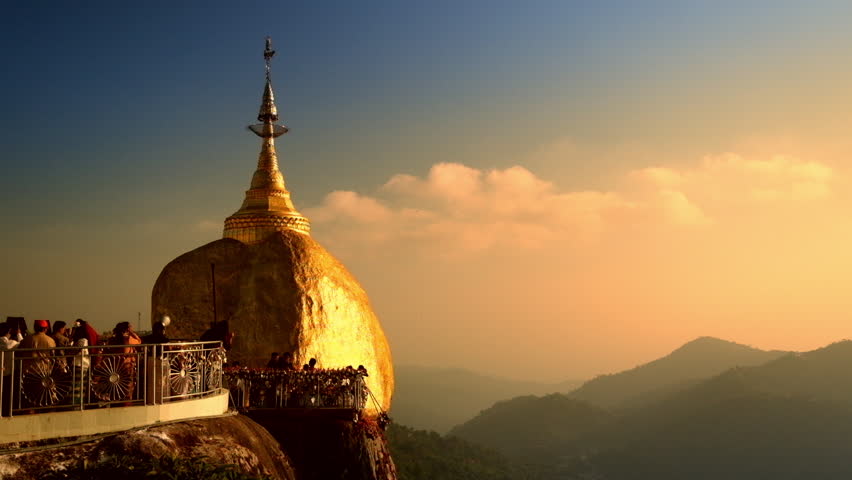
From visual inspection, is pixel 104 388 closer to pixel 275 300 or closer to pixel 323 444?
pixel 323 444

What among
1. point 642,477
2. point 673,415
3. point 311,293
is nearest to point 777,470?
point 642,477

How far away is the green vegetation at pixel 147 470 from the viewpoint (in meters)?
12.3

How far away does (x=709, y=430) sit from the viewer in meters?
113

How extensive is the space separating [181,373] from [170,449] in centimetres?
259

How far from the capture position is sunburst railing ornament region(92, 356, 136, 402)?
14320 mm

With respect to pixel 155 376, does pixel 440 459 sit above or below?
below

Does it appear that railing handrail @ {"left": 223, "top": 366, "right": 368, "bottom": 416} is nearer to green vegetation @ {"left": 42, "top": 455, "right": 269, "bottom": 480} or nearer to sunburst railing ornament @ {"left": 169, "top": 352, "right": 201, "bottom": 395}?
sunburst railing ornament @ {"left": 169, "top": 352, "right": 201, "bottom": 395}

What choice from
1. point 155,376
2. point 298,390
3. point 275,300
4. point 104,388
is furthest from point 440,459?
point 104,388

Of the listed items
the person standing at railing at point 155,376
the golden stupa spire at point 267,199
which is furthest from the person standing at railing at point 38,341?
the golden stupa spire at point 267,199

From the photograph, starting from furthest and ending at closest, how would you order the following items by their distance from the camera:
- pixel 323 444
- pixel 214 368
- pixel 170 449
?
pixel 323 444
pixel 214 368
pixel 170 449

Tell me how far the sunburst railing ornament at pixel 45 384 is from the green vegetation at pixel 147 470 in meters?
1.77

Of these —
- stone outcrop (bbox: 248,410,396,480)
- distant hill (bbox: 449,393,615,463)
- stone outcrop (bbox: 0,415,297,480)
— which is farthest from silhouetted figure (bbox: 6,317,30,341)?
distant hill (bbox: 449,393,615,463)

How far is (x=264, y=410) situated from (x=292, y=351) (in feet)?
21.0

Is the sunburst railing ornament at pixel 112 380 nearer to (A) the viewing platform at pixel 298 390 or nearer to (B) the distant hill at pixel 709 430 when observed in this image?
(A) the viewing platform at pixel 298 390
